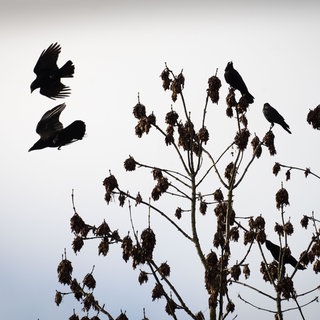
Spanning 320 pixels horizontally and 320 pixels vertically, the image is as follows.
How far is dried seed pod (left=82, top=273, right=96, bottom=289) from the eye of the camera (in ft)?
21.8

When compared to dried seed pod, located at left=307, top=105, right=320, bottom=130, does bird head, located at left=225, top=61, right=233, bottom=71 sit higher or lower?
higher

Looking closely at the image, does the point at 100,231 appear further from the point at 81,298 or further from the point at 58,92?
the point at 58,92

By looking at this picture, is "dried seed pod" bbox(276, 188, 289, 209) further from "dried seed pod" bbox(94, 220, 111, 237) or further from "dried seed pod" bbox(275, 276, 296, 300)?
"dried seed pod" bbox(94, 220, 111, 237)

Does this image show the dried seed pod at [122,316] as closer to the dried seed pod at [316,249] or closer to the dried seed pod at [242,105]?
the dried seed pod at [316,249]

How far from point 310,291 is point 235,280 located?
116 cm

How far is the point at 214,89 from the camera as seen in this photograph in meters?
7.16

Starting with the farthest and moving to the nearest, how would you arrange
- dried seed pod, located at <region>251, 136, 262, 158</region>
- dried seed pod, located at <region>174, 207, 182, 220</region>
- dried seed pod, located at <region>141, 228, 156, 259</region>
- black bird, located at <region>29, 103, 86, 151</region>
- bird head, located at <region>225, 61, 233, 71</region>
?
bird head, located at <region>225, 61, 233, 71</region> → black bird, located at <region>29, 103, 86, 151</region> → dried seed pod, located at <region>174, 207, 182, 220</region> → dried seed pod, located at <region>251, 136, 262, 158</region> → dried seed pod, located at <region>141, 228, 156, 259</region>

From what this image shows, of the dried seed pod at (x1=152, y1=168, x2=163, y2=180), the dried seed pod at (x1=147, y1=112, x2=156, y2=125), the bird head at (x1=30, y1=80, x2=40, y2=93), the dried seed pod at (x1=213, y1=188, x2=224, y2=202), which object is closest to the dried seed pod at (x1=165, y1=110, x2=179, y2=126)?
the dried seed pod at (x1=147, y1=112, x2=156, y2=125)

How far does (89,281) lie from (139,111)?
2282 millimetres

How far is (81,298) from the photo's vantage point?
669 centimetres

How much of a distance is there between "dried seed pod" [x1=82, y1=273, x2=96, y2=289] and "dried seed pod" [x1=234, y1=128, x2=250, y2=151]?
8.51ft

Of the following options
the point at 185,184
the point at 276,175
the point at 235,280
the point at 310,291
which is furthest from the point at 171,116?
the point at 310,291

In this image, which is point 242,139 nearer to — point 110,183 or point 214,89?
point 214,89

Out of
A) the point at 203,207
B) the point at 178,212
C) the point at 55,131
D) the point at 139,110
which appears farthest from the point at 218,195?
the point at 55,131
